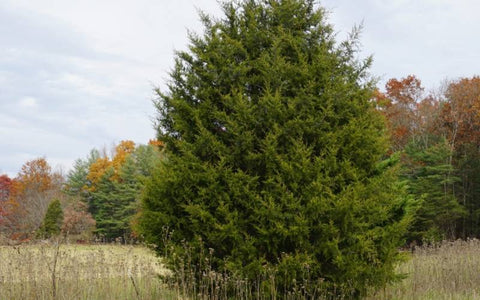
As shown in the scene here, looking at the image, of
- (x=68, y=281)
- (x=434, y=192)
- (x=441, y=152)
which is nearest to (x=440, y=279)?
(x=68, y=281)

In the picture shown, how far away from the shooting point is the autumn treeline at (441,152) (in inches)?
968

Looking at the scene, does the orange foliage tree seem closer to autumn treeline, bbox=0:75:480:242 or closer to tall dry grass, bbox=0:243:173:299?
autumn treeline, bbox=0:75:480:242

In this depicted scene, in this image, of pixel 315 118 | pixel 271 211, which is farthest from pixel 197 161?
pixel 315 118

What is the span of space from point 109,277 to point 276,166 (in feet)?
11.3

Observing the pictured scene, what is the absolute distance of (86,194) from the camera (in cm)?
4400

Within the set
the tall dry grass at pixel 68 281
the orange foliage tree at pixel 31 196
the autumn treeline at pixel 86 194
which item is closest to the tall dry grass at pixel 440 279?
the tall dry grass at pixel 68 281

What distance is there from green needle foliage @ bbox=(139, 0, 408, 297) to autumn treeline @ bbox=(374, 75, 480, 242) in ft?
55.7

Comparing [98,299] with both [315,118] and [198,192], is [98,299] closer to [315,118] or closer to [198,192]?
[198,192]

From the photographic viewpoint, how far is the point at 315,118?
6.33 metres

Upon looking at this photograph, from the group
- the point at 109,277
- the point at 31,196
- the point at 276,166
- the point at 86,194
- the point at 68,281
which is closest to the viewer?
the point at 276,166

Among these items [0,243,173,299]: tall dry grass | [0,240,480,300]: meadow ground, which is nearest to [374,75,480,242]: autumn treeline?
[0,240,480,300]: meadow ground

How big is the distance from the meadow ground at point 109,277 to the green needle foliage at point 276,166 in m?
0.87

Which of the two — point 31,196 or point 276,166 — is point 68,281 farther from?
point 31,196

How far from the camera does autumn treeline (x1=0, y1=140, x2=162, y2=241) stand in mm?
36125
